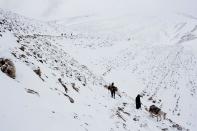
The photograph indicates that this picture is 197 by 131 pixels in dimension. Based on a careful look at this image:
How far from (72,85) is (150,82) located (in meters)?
16.3

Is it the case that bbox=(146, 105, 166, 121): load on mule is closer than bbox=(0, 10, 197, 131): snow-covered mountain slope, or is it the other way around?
bbox=(0, 10, 197, 131): snow-covered mountain slope

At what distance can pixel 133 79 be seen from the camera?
3203cm

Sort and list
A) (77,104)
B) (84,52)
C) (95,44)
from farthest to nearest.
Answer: (95,44) → (84,52) → (77,104)

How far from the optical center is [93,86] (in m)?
21.0

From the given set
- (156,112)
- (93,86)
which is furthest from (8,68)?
(156,112)

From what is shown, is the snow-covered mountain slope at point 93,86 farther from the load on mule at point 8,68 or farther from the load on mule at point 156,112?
the load on mule at point 156,112

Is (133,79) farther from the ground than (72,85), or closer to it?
closer to it

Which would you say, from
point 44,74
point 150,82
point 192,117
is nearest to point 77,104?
point 44,74

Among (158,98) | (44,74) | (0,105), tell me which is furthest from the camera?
(158,98)

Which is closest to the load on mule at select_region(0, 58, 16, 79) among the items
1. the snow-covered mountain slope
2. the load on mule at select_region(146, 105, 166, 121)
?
the snow-covered mountain slope

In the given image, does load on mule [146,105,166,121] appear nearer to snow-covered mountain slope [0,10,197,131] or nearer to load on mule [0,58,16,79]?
snow-covered mountain slope [0,10,197,131]

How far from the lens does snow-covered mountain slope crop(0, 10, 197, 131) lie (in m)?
10.2

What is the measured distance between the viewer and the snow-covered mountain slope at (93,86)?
33.4 ft

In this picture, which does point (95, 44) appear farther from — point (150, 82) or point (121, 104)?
point (121, 104)
